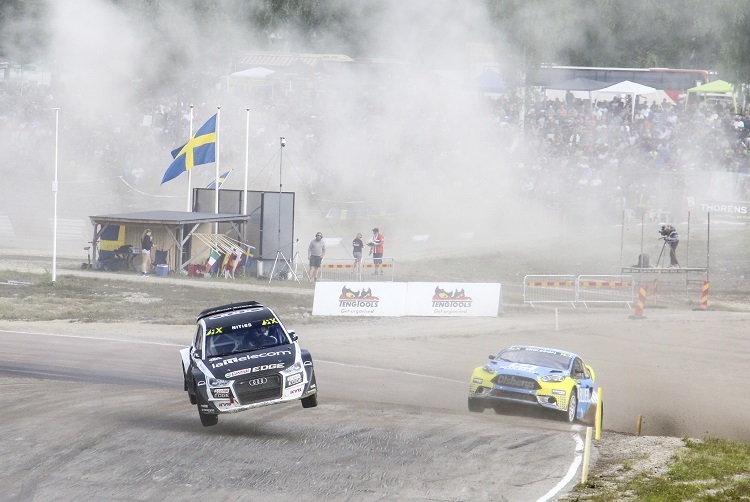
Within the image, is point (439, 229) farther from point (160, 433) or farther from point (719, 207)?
point (160, 433)

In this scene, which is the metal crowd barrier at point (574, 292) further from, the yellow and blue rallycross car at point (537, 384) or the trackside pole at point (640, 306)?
the yellow and blue rallycross car at point (537, 384)

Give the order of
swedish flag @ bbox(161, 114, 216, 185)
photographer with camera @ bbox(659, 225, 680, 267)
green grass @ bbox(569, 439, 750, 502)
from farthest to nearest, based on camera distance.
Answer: swedish flag @ bbox(161, 114, 216, 185) < photographer with camera @ bbox(659, 225, 680, 267) < green grass @ bbox(569, 439, 750, 502)

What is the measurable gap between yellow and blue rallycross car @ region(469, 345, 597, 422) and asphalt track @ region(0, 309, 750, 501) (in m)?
0.32

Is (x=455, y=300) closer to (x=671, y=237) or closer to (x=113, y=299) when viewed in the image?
(x=113, y=299)

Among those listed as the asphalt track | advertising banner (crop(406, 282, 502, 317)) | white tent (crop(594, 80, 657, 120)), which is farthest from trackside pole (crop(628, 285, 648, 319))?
white tent (crop(594, 80, 657, 120))

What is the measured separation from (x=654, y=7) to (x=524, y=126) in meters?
9.16

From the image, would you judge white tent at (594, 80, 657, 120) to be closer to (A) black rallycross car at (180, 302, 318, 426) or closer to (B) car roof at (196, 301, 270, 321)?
(B) car roof at (196, 301, 270, 321)

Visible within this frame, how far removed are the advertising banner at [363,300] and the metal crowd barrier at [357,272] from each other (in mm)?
5810

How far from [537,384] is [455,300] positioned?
11.5m

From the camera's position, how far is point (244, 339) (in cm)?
1444

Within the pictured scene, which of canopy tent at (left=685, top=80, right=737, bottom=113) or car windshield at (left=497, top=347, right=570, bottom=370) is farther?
canopy tent at (left=685, top=80, right=737, bottom=113)


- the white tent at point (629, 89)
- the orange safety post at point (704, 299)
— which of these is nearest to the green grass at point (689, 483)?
the orange safety post at point (704, 299)

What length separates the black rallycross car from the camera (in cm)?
1343

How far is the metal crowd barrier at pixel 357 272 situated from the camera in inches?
1326
